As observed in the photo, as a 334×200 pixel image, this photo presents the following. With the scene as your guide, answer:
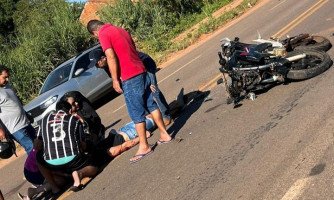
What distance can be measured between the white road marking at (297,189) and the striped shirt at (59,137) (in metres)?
3.12

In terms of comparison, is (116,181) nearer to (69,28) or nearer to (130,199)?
(130,199)

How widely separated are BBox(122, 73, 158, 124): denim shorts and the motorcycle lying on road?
169cm

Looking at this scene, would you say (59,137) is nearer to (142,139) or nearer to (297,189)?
(142,139)

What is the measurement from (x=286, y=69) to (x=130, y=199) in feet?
11.4

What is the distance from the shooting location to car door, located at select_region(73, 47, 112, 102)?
529 inches

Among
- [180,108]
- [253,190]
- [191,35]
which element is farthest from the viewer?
[191,35]

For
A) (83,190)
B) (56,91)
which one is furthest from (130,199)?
(56,91)

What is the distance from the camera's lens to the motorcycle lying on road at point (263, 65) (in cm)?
775

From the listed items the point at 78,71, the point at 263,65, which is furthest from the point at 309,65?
the point at 78,71

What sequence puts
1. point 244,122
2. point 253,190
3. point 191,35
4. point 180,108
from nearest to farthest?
point 253,190
point 244,122
point 180,108
point 191,35

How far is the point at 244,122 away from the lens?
7.10 metres

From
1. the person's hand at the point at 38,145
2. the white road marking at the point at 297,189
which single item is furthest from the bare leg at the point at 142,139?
the white road marking at the point at 297,189

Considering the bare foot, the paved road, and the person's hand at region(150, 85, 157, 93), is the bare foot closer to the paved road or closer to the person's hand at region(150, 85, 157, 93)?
the paved road

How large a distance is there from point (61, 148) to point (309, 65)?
14.1ft
